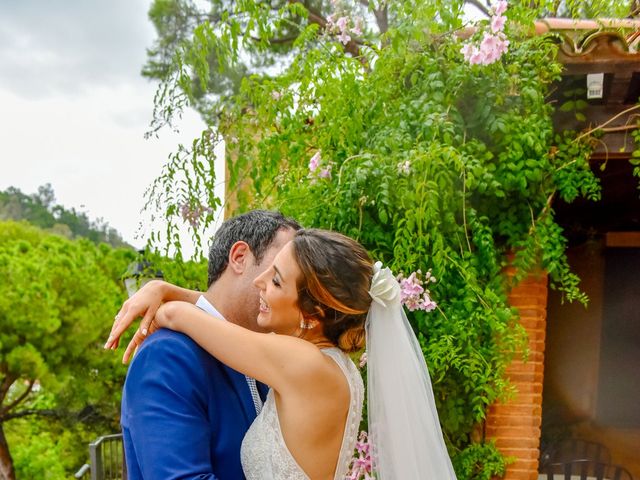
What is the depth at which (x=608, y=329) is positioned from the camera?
27.5ft

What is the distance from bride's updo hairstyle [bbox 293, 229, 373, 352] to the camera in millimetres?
1892

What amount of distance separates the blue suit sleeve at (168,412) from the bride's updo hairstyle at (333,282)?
343 millimetres

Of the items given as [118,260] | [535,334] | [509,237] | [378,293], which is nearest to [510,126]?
[509,237]

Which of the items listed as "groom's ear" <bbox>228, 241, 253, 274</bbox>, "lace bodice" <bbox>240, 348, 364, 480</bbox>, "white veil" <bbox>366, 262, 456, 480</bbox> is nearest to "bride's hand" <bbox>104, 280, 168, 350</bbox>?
"groom's ear" <bbox>228, 241, 253, 274</bbox>

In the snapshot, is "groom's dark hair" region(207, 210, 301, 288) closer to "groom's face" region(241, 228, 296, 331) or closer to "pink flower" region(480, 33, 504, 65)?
"groom's face" region(241, 228, 296, 331)

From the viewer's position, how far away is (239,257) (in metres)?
2.01

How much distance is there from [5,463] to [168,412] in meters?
15.6

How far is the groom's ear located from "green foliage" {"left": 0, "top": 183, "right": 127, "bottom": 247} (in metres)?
32.6

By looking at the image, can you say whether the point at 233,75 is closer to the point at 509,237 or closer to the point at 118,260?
the point at 509,237

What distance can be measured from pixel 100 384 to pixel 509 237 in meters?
12.9

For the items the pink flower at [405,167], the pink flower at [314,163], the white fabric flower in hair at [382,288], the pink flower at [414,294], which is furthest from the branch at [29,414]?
the white fabric flower in hair at [382,288]

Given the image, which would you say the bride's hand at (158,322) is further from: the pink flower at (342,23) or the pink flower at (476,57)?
the pink flower at (342,23)

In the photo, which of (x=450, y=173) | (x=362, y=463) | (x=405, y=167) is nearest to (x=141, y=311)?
(x=405, y=167)

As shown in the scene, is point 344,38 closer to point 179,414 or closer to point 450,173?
point 450,173
